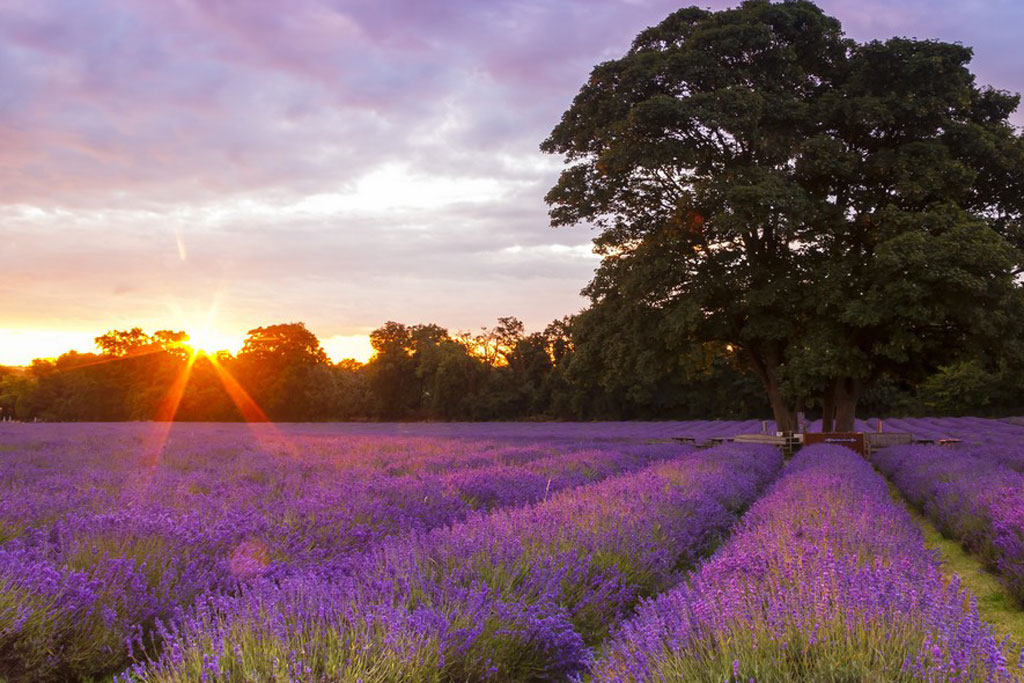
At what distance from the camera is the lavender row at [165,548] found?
3.33m

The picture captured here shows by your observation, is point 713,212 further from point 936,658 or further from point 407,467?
point 936,658

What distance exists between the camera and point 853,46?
66.5 feet

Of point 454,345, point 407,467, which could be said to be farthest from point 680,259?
point 454,345

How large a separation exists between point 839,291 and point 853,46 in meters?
7.79

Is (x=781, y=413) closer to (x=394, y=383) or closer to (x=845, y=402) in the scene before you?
(x=845, y=402)

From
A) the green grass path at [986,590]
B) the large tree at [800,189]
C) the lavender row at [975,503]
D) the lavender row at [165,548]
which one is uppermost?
the large tree at [800,189]

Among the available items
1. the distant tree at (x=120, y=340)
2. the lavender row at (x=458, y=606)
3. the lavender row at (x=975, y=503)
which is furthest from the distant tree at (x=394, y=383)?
the lavender row at (x=458, y=606)

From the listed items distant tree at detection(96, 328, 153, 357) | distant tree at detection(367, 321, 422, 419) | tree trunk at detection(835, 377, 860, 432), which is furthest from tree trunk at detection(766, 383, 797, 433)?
distant tree at detection(96, 328, 153, 357)

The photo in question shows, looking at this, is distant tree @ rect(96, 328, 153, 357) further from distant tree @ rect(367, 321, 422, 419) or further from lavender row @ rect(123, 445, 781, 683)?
lavender row @ rect(123, 445, 781, 683)

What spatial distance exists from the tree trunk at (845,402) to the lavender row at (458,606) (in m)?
16.0

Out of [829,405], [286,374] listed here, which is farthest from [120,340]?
[829,405]

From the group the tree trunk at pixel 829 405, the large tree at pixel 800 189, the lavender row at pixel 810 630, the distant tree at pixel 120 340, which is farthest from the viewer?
the distant tree at pixel 120 340

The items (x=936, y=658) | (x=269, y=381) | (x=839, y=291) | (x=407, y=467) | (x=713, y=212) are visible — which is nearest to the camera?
(x=936, y=658)

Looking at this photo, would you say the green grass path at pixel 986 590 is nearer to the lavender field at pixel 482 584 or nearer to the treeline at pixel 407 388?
the lavender field at pixel 482 584
